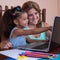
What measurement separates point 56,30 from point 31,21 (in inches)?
28.3

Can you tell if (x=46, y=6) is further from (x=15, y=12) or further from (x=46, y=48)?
(x=46, y=48)

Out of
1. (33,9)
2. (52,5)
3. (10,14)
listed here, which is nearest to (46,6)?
(52,5)

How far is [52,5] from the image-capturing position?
3.19 metres

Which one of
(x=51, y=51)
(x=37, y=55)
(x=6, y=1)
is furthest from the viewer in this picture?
(x=6, y=1)

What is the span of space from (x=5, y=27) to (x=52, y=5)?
1.79 m

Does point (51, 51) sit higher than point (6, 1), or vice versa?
point (6, 1)

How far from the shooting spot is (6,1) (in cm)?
250

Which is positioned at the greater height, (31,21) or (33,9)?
(33,9)

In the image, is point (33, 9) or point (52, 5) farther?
point (52, 5)

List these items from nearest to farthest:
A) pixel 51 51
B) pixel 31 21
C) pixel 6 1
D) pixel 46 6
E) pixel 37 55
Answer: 1. pixel 37 55
2. pixel 51 51
3. pixel 31 21
4. pixel 6 1
5. pixel 46 6

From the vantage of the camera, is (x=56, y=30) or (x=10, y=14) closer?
(x=56, y=30)

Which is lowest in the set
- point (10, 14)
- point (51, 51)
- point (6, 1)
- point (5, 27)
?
point (51, 51)

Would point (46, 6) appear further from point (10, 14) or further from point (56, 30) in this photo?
point (56, 30)

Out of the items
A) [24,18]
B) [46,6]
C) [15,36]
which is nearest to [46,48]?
[15,36]
